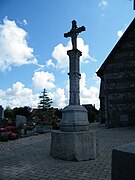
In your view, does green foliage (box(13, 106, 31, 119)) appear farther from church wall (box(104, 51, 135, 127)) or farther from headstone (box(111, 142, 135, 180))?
headstone (box(111, 142, 135, 180))

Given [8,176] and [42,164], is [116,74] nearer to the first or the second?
[42,164]

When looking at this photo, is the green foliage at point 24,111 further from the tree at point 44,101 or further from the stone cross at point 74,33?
the stone cross at point 74,33

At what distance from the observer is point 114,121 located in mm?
17109

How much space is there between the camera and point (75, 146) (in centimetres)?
591

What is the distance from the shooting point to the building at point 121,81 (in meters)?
16.7

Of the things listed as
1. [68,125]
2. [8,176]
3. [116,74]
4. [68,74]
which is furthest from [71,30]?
[116,74]

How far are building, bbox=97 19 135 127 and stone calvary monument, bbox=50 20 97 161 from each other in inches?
412

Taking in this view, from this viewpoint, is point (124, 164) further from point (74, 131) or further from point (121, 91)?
point (121, 91)

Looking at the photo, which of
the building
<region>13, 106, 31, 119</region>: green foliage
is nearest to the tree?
<region>13, 106, 31, 119</region>: green foliage

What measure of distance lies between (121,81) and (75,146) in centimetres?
1232

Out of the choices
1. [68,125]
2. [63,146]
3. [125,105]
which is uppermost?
[125,105]

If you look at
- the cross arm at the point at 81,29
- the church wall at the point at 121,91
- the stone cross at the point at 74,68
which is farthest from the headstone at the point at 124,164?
the church wall at the point at 121,91

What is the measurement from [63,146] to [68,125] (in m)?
0.75

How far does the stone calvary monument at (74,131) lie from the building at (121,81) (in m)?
10.5
